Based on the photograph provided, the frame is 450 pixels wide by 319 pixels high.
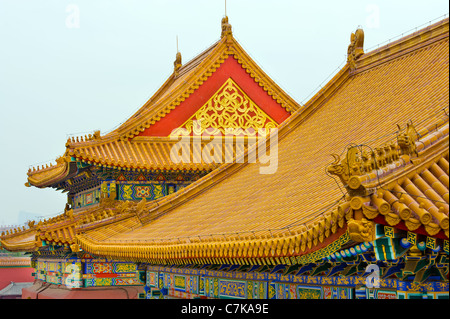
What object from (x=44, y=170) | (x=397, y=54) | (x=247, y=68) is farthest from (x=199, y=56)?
(x=397, y=54)

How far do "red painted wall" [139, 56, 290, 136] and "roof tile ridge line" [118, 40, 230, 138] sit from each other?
121 mm

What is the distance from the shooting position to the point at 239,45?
1730 centimetres

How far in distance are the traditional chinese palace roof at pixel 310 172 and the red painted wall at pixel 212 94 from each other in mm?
48

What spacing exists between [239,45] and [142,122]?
3101 millimetres

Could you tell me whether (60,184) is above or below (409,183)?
above

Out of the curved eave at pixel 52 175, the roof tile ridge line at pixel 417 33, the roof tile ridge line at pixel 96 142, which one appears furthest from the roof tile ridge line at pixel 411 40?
the curved eave at pixel 52 175

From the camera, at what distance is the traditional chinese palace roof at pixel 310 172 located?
520 cm

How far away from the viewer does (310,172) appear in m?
9.31

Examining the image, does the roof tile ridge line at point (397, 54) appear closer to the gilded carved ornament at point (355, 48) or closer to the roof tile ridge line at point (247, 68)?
the gilded carved ornament at point (355, 48)

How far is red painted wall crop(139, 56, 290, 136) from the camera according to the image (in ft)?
55.3

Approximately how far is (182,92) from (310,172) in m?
7.96

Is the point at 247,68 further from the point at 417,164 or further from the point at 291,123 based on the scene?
the point at 417,164
